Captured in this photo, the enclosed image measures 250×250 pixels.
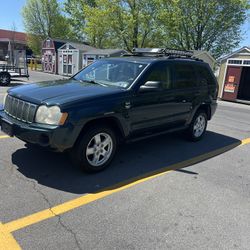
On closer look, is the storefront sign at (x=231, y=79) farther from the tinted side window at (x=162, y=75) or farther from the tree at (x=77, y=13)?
the tree at (x=77, y=13)

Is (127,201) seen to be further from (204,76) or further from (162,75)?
(204,76)

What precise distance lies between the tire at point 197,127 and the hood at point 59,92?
96.2 inches

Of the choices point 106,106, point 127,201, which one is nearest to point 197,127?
point 106,106

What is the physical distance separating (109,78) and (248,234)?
10.4 ft

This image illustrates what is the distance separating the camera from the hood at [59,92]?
3.99 meters

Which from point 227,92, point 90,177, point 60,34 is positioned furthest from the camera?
point 60,34

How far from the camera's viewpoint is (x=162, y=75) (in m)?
5.27

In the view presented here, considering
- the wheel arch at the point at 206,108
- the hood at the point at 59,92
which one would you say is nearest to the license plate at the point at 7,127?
the hood at the point at 59,92

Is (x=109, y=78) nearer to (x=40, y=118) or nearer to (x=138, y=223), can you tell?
(x=40, y=118)

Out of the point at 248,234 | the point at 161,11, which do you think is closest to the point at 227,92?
the point at 161,11

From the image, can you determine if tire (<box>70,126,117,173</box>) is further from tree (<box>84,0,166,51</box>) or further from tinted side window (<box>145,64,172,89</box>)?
tree (<box>84,0,166,51</box>)

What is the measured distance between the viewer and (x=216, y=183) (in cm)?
443

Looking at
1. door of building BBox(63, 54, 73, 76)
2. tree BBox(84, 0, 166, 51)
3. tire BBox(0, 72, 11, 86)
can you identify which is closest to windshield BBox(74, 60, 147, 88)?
tire BBox(0, 72, 11, 86)

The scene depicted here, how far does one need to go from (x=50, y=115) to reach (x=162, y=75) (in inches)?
91.3
